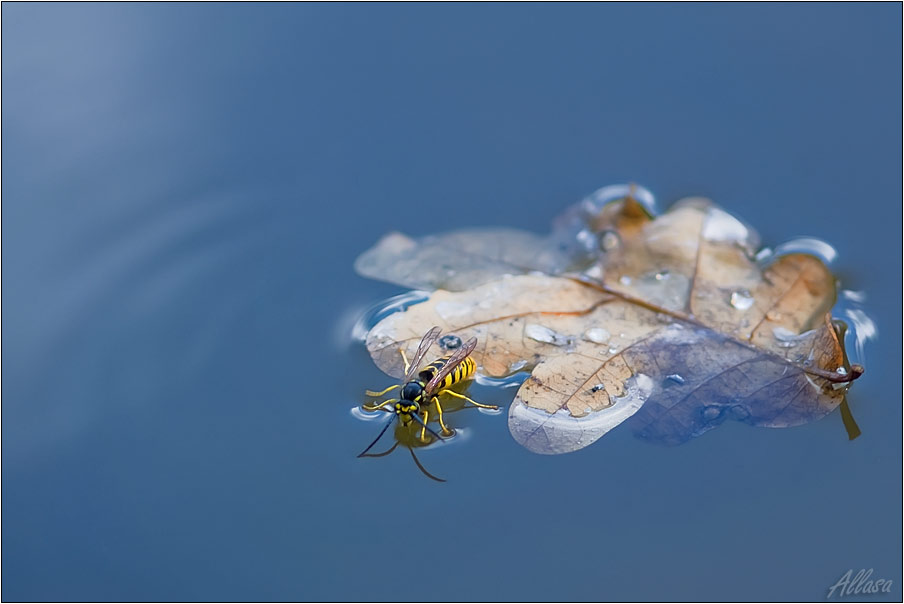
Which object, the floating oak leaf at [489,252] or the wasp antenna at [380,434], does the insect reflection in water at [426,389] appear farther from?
the floating oak leaf at [489,252]

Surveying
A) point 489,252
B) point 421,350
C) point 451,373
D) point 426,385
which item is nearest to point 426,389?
point 426,385

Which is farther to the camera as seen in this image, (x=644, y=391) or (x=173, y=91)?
(x=173, y=91)

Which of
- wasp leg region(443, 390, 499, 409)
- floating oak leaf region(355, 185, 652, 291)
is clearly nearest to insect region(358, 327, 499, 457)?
wasp leg region(443, 390, 499, 409)

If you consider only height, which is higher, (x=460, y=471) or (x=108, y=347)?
(x=108, y=347)

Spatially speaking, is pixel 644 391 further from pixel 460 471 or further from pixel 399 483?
pixel 399 483

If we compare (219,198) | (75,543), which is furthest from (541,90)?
(75,543)

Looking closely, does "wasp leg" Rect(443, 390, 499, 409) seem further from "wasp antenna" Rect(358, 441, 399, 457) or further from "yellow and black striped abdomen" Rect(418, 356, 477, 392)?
"wasp antenna" Rect(358, 441, 399, 457)

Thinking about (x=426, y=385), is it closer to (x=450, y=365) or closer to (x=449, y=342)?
(x=450, y=365)
